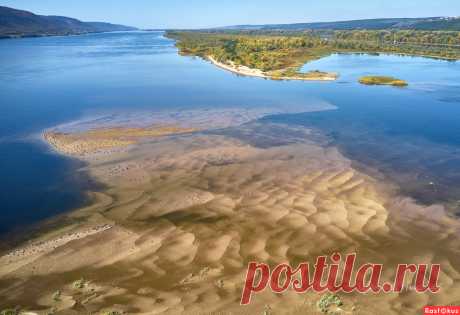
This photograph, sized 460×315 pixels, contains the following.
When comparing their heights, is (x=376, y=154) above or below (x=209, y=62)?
below

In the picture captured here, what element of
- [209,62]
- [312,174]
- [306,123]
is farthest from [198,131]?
[209,62]

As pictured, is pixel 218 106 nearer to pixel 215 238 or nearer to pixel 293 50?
pixel 215 238

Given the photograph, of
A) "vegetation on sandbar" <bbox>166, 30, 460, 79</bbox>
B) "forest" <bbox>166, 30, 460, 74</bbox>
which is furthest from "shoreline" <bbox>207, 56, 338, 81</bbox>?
"forest" <bbox>166, 30, 460, 74</bbox>

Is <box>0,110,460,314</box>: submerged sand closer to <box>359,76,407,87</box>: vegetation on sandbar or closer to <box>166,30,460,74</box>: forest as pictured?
<box>359,76,407,87</box>: vegetation on sandbar

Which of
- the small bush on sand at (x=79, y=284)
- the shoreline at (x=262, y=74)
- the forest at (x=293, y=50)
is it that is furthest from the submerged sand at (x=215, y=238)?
the forest at (x=293, y=50)


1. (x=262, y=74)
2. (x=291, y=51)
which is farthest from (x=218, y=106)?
(x=291, y=51)

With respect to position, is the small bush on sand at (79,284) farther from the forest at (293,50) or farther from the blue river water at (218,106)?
the forest at (293,50)

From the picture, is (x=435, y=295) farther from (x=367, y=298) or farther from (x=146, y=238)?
(x=146, y=238)
